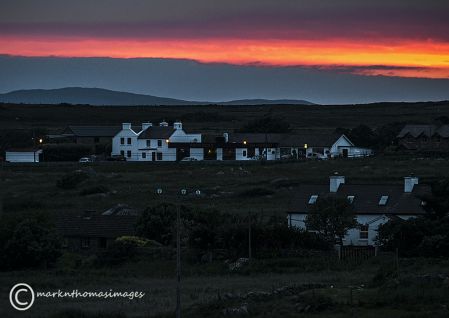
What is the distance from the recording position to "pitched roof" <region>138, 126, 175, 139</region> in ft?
355

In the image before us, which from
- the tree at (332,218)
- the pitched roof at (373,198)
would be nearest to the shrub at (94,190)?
the pitched roof at (373,198)

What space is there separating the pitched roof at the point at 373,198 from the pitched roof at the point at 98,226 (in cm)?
917

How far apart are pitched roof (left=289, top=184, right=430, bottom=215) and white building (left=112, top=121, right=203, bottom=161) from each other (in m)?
49.9

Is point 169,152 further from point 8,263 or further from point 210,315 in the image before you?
point 210,315

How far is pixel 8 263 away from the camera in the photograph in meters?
47.2

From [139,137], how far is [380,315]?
81.8m

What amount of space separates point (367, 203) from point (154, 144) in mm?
56040

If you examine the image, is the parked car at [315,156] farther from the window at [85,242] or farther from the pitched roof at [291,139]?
the window at [85,242]

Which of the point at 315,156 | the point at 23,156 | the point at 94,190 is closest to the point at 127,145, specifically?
the point at 23,156

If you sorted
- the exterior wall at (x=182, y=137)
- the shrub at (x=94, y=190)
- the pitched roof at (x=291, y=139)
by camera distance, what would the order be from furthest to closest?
1. the exterior wall at (x=182, y=137)
2. the pitched roof at (x=291, y=139)
3. the shrub at (x=94, y=190)

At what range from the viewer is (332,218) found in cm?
5028

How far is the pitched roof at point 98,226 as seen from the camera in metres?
53.9

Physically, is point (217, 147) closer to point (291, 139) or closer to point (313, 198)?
point (291, 139)

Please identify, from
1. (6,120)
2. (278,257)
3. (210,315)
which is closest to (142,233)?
(278,257)
